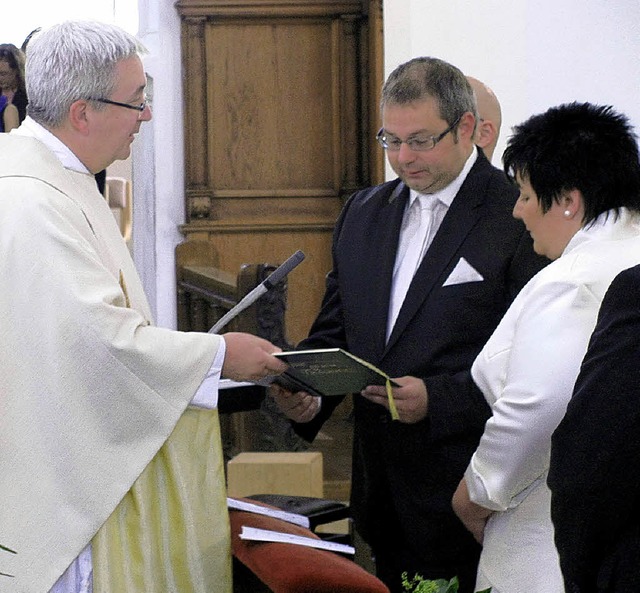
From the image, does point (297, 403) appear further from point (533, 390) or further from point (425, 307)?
point (533, 390)

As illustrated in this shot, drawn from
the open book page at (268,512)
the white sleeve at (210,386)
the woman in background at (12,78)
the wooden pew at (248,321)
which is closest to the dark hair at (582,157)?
the white sleeve at (210,386)

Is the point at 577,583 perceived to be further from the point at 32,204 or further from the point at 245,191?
the point at 245,191

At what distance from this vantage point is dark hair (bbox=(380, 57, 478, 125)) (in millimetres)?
3098

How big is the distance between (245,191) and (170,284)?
31.9 inches

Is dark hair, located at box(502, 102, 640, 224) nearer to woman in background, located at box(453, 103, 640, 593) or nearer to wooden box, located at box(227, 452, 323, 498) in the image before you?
woman in background, located at box(453, 103, 640, 593)

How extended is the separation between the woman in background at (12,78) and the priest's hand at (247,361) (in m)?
4.01

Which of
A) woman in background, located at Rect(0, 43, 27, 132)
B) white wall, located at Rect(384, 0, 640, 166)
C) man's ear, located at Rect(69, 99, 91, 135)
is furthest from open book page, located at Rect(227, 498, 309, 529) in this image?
woman in background, located at Rect(0, 43, 27, 132)

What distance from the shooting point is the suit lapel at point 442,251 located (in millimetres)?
3047

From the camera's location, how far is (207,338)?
2801 mm

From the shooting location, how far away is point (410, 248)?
3.17 meters

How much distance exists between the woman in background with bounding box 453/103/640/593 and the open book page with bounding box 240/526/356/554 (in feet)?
1.25

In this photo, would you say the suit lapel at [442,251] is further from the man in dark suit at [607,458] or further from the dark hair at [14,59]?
the dark hair at [14,59]

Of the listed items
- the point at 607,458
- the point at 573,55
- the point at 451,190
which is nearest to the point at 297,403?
the point at 451,190

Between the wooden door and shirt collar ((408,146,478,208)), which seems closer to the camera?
shirt collar ((408,146,478,208))
